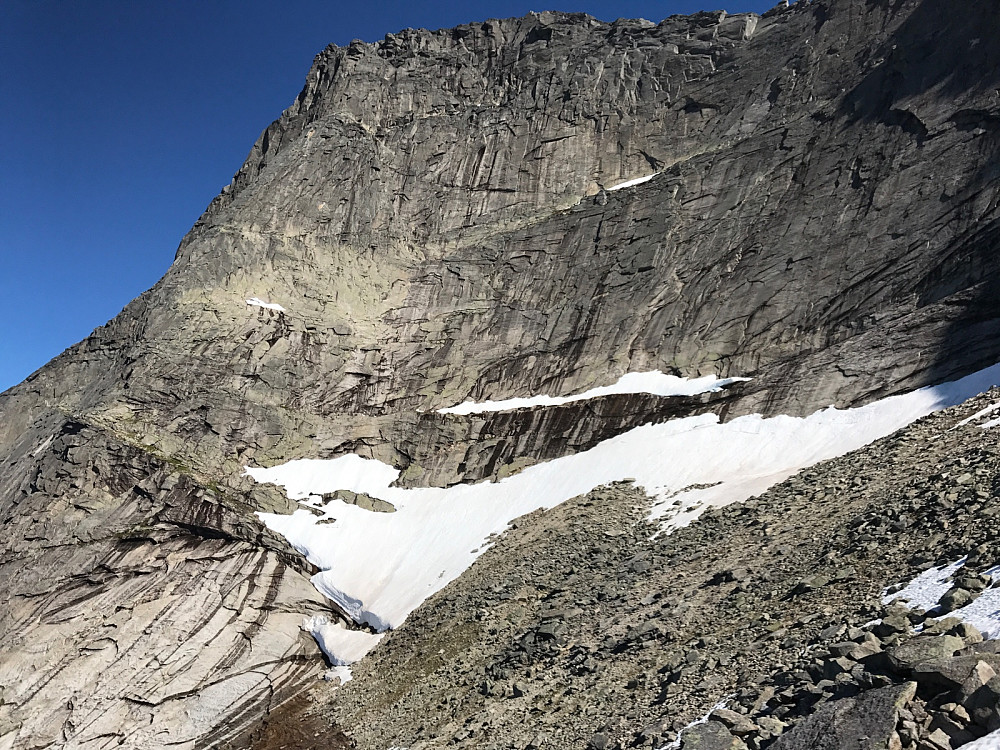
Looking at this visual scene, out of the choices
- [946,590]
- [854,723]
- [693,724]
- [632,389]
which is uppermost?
[854,723]

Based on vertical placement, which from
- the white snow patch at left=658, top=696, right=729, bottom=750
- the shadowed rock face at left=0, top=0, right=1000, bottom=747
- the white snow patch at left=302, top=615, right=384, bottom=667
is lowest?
the white snow patch at left=302, top=615, right=384, bottom=667

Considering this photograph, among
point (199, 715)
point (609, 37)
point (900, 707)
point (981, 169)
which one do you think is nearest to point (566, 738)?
point (900, 707)

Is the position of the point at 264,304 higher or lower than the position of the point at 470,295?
higher

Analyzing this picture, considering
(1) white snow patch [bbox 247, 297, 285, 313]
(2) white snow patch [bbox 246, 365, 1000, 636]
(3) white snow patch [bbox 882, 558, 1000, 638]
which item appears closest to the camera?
(3) white snow patch [bbox 882, 558, 1000, 638]

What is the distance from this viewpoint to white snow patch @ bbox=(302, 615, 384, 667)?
29594mm

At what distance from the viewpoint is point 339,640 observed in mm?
31109

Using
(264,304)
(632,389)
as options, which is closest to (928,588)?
(632,389)

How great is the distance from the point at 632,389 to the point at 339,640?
71.9 ft

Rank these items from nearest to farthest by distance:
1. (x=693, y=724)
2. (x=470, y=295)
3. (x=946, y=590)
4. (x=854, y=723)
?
(x=854, y=723), (x=946, y=590), (x=693, y=724), (x=470, y=295)

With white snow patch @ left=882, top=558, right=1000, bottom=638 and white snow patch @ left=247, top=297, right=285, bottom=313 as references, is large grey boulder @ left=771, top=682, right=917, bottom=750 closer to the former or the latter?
white snow patch @ left=882, top=558, right=1000, bottom=638

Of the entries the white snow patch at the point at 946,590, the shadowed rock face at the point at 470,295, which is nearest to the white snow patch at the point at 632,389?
the shadowed rock face at the point at 470,295

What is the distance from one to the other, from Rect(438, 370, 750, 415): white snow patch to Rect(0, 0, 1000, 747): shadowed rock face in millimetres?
1017

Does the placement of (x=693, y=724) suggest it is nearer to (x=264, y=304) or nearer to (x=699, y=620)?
(x=699, y=620)

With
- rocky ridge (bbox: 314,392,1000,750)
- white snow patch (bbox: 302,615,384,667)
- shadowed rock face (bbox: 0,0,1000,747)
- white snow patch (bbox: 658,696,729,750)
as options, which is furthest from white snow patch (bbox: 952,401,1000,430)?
white snow patch (bbox: 302,615,384,667)
